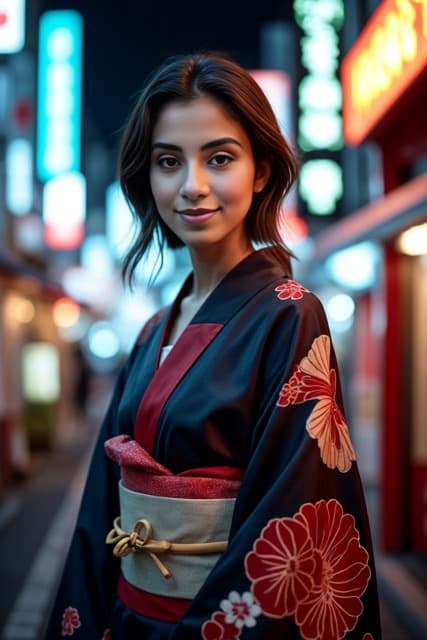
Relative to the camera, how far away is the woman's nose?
1789mm

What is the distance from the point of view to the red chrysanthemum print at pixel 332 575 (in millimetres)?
1514

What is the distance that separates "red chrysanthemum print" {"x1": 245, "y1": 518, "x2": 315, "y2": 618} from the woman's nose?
0.78 m

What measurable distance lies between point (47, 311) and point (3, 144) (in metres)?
5.66

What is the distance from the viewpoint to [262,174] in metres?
1.96

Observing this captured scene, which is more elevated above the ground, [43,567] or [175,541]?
[175,541]

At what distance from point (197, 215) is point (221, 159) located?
0.15 m

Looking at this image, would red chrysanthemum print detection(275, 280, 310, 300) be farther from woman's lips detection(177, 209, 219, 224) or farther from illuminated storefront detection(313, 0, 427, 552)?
illuminated storefront detection(313, 0, 427, 552)

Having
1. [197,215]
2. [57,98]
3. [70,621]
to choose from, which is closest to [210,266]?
[197,215]

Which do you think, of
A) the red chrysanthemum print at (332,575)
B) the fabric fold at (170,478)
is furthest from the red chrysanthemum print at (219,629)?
the fabric fold at (170,478)

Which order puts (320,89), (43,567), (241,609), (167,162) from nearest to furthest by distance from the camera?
1. (241,609)
2. (167,162)
3. (43,567)
4. (320,89)

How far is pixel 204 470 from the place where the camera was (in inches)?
65.5

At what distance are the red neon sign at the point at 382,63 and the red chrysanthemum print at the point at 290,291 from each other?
111 inches

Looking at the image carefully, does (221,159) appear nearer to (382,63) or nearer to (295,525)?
(295,525)

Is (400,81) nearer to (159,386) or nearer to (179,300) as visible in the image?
(179,300)
